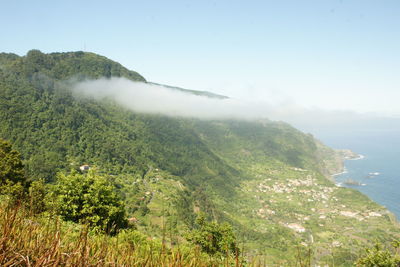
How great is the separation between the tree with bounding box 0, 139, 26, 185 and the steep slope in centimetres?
2634

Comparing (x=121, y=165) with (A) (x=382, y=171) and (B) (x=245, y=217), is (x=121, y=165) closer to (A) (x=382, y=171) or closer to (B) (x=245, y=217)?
(B) (x=245, y=217)

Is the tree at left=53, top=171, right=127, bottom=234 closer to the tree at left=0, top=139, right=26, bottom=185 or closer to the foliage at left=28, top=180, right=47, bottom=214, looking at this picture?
the foliage at left=28, top=180, right=47, bottom=214

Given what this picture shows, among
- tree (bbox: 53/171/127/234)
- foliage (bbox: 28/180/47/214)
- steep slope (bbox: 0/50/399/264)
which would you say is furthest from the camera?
steep slope (bbox: 0/50/399/264)

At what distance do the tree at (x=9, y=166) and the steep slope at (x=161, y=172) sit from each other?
26343mm

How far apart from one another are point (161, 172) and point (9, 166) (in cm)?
8320

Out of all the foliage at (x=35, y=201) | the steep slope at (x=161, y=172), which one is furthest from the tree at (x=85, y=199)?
the steep slope at (x=161, y=172)

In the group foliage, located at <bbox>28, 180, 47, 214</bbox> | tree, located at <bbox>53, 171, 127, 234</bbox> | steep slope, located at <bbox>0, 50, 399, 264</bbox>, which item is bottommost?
steep slope, located at <bbox>0, 50, 399, 264</bbox>

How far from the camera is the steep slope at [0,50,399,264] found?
2702 inches

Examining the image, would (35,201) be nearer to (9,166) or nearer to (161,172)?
(9,166)

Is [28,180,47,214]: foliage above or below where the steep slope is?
above

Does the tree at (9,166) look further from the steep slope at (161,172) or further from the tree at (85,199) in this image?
the steep slope at (161,172)

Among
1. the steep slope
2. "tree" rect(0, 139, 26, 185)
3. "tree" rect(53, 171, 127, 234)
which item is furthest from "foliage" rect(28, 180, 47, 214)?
the steep slope

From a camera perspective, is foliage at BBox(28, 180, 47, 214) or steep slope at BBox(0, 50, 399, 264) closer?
foliage at BBox(28, 180, 47, 214)

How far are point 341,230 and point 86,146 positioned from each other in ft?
361
